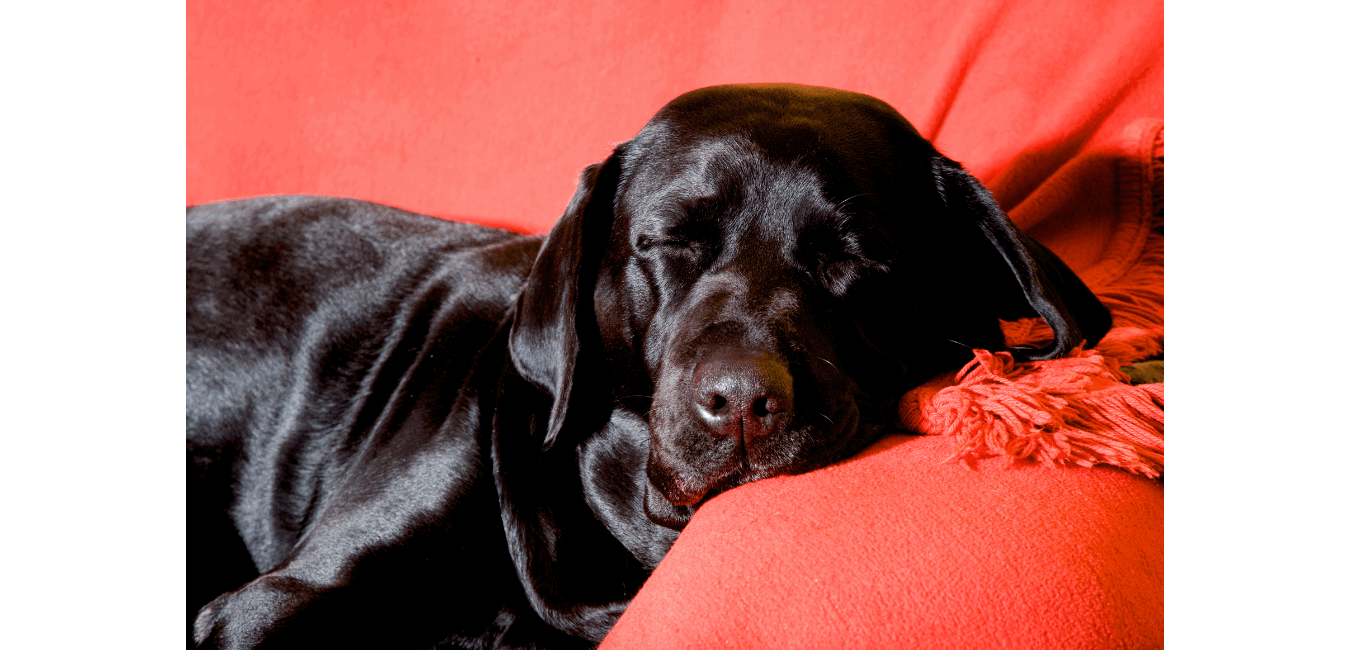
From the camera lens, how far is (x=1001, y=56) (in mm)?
2057

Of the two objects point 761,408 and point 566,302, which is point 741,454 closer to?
point 761,408

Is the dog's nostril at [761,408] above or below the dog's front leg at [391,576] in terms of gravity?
above

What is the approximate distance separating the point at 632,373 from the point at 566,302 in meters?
0.16

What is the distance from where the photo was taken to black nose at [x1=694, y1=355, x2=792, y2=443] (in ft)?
3.55

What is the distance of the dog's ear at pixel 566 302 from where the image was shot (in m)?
1.44

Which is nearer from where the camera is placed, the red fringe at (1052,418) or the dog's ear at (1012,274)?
the red fringe at (1052,418)

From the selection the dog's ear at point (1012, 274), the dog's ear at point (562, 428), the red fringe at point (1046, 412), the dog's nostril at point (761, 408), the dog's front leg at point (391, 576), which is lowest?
the dog's front leg at point (391, 576)

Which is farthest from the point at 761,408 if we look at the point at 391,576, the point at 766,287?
the point at 391,576

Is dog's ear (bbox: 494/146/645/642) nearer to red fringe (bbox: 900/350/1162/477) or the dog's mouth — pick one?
the dog's mouth

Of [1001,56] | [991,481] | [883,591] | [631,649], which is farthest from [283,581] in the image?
[1001,56]

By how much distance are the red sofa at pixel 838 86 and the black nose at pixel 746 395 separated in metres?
0.09

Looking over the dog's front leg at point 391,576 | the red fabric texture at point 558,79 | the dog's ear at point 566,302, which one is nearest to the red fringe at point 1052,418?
the dog's ear at point 566,302

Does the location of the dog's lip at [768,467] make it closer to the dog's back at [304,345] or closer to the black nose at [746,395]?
the black nose at [746,395]

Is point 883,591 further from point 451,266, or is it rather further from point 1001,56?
point 1001,56
